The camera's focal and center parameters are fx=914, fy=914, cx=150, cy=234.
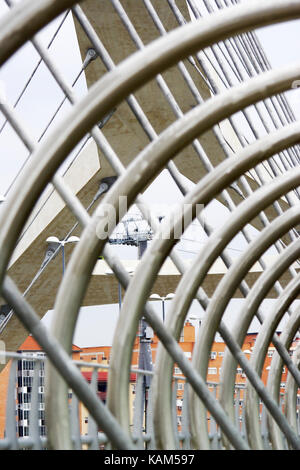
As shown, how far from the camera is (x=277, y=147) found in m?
4.75

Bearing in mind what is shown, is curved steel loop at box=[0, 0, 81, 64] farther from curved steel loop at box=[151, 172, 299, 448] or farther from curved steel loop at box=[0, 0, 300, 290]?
curved steel loop at box=[151, 172, 299, 448]

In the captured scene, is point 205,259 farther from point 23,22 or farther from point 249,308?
point 23,22

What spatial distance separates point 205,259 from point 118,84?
2.07 m

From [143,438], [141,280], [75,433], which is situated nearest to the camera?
[141,280]

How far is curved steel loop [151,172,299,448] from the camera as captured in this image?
530 centimetres

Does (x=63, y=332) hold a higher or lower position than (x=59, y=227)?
lower

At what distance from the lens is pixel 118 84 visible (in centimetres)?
357

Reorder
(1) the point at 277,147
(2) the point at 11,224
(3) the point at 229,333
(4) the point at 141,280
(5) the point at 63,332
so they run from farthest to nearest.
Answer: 1. (3) the point at 229,333
2. (1) the point at 277,147
3. (4) the point at 141,280
4. (5) the point at 63,332
5. (2) the point at 11,224

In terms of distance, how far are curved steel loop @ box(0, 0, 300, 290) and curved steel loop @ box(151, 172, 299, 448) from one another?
177 cm
